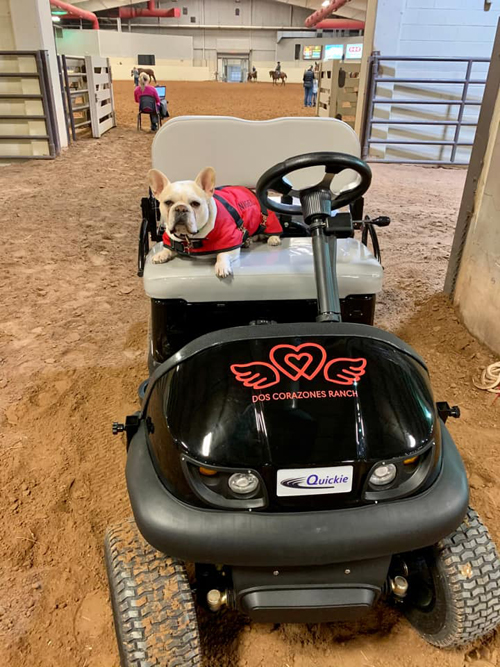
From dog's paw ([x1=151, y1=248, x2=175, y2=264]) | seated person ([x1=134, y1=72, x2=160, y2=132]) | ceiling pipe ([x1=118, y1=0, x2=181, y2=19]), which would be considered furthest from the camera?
ceiling pipe ([x1=118, y1=0, x2=181, y2=19])

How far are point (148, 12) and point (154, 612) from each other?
29743 mm

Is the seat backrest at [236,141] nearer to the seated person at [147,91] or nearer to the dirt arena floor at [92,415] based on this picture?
the dirt arena floor at [92,415]

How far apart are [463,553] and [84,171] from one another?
6.06m

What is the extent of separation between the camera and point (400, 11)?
6391 millimetres

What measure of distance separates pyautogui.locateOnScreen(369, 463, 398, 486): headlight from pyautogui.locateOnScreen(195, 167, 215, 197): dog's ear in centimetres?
103

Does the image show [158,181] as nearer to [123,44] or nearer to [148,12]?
[123,44]

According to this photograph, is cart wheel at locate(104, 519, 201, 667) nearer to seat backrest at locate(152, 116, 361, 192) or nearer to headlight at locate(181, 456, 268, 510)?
headlight at locate(181, 456, 268, 510)

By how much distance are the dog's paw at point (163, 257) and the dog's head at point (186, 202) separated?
101 mm

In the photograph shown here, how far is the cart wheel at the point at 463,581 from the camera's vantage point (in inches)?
38.7

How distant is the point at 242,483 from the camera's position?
2.93ft

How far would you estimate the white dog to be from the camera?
5.04ft

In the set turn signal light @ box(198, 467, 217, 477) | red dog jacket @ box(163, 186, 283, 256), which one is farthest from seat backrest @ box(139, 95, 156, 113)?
turn signal light @ box(198, 467, 217, 477)

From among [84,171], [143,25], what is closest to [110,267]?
[84,171]

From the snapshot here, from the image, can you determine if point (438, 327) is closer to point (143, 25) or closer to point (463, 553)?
point (463, 553)
